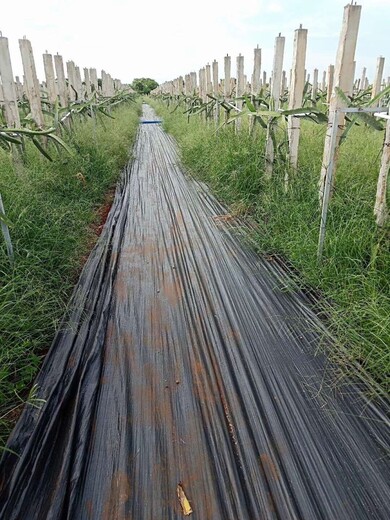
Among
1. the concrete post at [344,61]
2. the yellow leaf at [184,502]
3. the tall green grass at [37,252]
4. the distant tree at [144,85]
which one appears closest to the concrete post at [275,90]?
the concrete post at [344,61]

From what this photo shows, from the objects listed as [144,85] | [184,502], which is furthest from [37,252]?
[144,85]

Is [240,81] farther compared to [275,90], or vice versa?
[240,81]

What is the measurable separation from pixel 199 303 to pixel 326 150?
1.67m

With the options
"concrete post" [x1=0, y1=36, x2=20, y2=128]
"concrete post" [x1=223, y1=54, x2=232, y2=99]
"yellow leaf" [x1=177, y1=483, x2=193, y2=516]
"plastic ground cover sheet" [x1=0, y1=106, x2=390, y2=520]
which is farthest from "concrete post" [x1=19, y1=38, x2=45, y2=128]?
"yellow leaf" [x1=177, y1=483, x2=193, y2=516]

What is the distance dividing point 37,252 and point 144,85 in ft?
193

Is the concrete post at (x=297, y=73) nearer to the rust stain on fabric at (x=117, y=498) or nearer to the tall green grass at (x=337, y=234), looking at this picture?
the tall green grass at (x=337, y=234)

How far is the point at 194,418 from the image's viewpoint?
5.72 feet

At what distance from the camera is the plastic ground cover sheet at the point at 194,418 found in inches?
55.4

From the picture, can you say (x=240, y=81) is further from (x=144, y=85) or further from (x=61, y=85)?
(x=144, y=85)

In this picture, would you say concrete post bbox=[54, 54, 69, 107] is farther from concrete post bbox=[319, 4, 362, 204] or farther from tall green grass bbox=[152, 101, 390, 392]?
concrete post bbox=[319, 4, 362, 204]

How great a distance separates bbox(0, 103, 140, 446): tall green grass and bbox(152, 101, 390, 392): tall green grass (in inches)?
71.2

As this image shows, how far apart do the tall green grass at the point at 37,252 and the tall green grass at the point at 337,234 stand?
71.2 inches

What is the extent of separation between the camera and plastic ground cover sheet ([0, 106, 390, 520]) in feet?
4.62

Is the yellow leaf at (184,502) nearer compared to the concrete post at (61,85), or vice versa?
the yellow leaf at (184,502)
